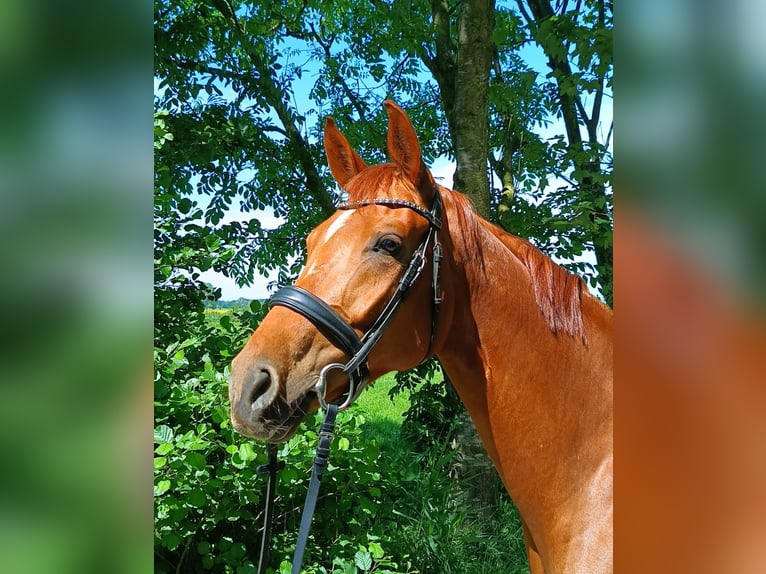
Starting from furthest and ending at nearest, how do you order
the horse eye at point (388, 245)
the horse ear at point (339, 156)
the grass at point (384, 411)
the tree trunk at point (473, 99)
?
the grass at point (384, 411), the tree trunk at point (473, 99), the horse ear at point (339, 156), the horse eye at point (388, 245)

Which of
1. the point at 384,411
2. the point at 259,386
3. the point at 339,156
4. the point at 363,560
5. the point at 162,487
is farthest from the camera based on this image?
the point at 384,411

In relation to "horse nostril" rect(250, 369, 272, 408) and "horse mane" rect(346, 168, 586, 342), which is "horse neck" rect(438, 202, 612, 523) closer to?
"horse mane" rect(346, 168, 586, 342)

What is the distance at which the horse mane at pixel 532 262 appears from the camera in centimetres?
165

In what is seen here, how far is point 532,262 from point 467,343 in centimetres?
35

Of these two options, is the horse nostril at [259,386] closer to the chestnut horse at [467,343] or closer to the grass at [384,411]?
the chestnut horse at [467,343]

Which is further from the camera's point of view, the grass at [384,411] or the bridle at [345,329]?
the grass at [384,411]

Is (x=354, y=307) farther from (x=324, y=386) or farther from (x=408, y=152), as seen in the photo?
(x=408, y=152)

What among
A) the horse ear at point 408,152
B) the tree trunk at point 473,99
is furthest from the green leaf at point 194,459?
the tree trunk at point 473,99

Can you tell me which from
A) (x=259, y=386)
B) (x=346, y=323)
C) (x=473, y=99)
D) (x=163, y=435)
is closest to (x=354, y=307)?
(x=346, y=323)

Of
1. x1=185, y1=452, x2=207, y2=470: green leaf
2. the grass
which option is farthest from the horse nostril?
the grass

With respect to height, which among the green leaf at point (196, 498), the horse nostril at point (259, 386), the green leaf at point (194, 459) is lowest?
the green leaf at point (196, 498)

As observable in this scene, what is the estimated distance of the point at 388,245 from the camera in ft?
5.18

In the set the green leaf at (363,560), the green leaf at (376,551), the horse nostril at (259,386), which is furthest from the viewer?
the green leaf at (376,551)
